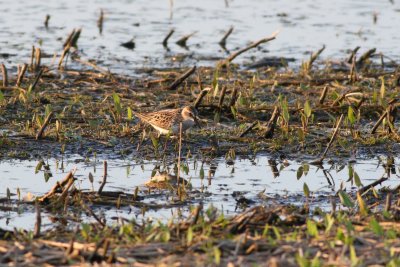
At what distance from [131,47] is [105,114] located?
6028 mm

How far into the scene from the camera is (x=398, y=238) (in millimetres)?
7219

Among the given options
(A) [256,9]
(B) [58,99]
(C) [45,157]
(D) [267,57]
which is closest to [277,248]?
(C) [45,157]

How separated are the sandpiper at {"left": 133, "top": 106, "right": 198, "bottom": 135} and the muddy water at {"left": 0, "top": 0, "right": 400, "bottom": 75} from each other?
4.31 meters

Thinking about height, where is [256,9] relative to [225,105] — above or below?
above

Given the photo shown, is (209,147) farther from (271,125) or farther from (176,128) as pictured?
(271,125)

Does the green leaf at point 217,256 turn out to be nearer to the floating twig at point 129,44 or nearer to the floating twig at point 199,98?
the floating twig at point 199,98

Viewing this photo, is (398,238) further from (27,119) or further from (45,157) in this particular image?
(27,119)

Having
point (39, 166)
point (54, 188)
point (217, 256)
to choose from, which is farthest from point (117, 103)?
point (217, 256)

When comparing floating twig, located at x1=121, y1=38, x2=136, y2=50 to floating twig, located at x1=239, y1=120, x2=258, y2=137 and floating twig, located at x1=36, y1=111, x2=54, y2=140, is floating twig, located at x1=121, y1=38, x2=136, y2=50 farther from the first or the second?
floating twig, located at x1=36, y1=111, x2=54, y2=140

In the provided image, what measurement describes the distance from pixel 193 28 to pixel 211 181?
36.0 ft

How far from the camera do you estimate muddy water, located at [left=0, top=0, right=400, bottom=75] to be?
17.9m

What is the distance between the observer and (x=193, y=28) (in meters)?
20.8

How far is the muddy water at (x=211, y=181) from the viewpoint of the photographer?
892 cm

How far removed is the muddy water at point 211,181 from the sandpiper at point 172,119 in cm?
70
